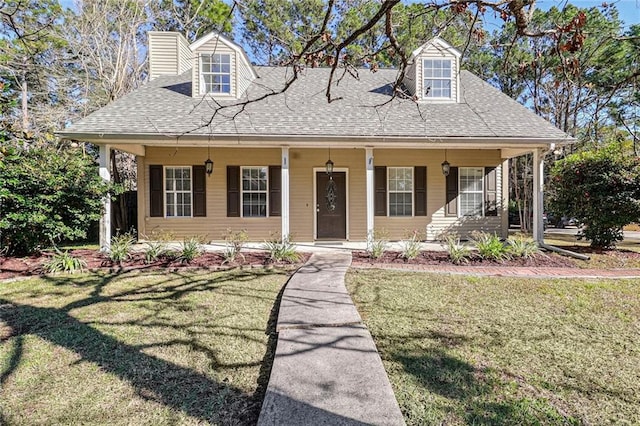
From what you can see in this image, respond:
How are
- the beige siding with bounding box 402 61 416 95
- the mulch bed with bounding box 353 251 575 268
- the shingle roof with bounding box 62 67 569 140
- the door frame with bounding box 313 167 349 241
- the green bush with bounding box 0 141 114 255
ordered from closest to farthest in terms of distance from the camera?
the green bush with bounding box 0 141 114 255 → the mulch bed with bounding box 353 251 575 268 → the shingle roof with bounding box 62 67 569 140 → the door frame with bounding box 313 167 349 241 → the beige siding with bounding box 402 61 416 95

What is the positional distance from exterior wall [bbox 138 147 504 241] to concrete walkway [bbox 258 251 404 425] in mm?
5697

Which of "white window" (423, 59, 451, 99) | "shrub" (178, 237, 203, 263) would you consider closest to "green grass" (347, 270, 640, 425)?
"shrub" (178, 237, 203, 263)

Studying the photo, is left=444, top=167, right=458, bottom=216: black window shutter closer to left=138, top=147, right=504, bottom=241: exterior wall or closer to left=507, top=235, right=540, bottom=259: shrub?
left=138, top=147, right=504, bottom=241: exterior wall

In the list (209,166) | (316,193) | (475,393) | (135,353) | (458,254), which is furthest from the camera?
(316,193)

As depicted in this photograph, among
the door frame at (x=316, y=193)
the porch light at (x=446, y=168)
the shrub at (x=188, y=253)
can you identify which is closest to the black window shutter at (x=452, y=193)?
the porch light at (x=446, y=168)

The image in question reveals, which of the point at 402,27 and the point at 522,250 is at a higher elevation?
the point at 402,27

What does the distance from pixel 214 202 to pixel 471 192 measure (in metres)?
7.62

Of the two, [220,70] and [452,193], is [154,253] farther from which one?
[452,193]

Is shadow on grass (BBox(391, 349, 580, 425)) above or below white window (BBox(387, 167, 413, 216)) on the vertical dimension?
below

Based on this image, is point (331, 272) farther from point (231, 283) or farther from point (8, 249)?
point (8, 249)

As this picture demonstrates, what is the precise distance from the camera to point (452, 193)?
10.3m

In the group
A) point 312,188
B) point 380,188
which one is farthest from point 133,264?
point 380,188

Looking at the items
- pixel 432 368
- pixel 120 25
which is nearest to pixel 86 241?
pixel 120 25

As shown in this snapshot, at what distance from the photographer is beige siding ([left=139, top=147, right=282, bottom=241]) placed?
9.79 metres
